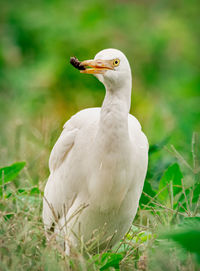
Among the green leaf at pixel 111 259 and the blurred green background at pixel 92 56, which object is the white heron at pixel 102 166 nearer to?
the green leaf at pixel 111 259

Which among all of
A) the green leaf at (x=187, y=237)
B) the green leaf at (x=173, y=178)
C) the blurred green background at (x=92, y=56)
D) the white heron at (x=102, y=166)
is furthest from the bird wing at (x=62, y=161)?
the blurred green background at (x=92, y=56)

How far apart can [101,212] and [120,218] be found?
14 cm

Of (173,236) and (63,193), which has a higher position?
(173,236)

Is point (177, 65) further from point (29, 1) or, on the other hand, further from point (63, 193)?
point (63, 193)

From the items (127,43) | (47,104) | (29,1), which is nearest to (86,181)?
(47,104)

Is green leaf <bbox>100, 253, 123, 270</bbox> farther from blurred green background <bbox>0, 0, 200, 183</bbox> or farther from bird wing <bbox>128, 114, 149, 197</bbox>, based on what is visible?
blurred green background <bbox>0, 0, 200, 183</bbox>

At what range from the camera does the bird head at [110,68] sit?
2580 millimetres

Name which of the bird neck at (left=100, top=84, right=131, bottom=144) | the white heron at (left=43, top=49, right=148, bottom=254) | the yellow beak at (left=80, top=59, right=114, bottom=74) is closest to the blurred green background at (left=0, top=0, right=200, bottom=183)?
the white heron at (left=43, top=49, right=148, bottom=254)

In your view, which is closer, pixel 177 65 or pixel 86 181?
pixel 86 181

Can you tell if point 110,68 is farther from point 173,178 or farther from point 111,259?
point 173,178

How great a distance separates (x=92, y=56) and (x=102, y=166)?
15.5ft

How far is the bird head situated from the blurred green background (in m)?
2.37

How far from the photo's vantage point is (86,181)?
2.91 m

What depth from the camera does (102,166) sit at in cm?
277
